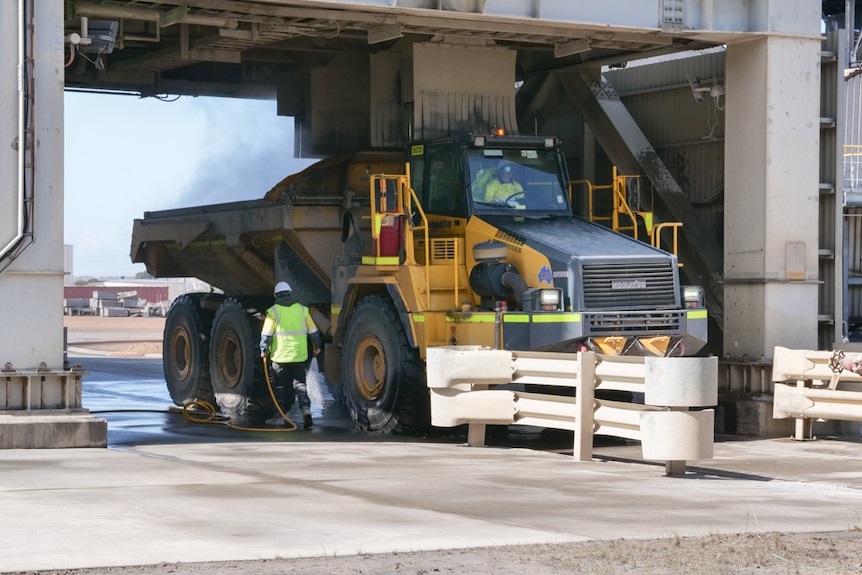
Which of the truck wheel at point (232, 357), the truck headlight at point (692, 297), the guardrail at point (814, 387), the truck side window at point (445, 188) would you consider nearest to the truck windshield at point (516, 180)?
the truck side window at point (445, 188)

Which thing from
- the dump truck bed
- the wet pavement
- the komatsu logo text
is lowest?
the wet pavement

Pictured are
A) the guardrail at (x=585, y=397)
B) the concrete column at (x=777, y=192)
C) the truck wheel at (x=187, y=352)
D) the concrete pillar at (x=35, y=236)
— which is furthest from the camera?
the truck wheel at (x=187, y=352)

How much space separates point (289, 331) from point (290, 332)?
0.02m

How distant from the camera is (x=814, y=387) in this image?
15125mm

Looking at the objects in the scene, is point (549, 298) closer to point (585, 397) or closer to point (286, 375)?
point (585, 397)

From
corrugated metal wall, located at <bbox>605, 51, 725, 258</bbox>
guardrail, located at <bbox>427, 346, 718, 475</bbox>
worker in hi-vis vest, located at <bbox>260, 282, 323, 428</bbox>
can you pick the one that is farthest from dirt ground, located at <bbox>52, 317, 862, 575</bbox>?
corrugated metal wall, located at <bbox>605, 51, 725, 258</bbox>

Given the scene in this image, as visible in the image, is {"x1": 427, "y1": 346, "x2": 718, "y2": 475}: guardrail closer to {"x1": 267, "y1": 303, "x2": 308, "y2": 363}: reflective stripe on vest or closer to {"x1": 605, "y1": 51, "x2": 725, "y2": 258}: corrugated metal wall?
{"x1": 267, "y1": 303, "x2": 308, "y2": 363}: reflective stripe on vest

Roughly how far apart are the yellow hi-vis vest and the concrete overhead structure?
2629 millimetres

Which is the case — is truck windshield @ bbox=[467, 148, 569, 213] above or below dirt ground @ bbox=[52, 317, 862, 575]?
above

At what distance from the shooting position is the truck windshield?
15.2 metres

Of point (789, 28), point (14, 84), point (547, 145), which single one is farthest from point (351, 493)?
point (789, 28)

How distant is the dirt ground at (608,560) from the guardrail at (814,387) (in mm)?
6506

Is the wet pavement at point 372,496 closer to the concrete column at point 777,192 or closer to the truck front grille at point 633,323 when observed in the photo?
the truck front grille at point 633,323

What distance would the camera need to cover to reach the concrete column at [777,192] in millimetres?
15984
